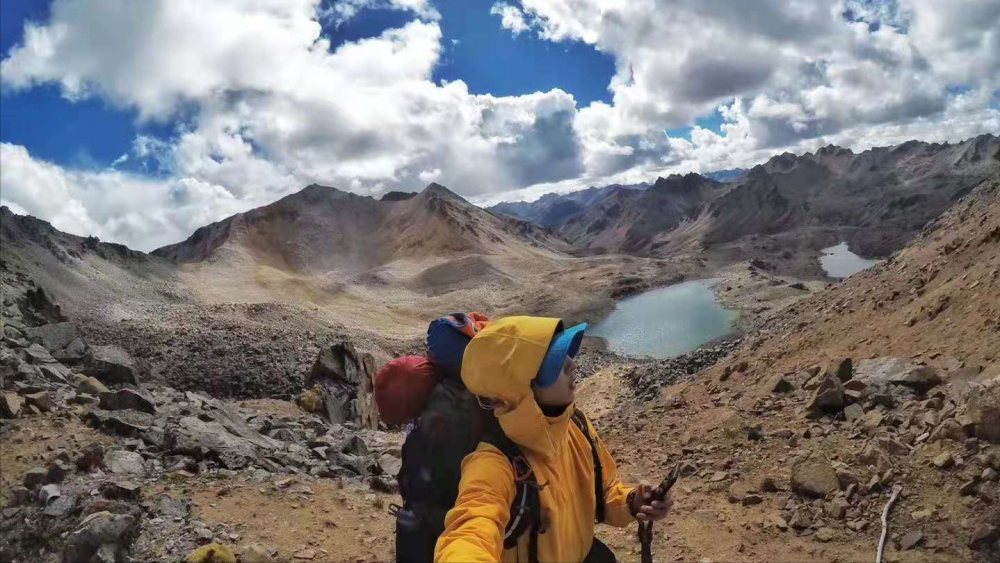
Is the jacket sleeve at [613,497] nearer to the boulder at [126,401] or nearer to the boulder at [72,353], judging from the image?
the boulder at [126,401]

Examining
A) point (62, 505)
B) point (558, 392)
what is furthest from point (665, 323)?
point (558, 392)

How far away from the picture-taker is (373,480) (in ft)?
30.9

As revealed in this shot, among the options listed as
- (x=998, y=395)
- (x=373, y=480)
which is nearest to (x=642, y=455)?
(x=373, y=480)

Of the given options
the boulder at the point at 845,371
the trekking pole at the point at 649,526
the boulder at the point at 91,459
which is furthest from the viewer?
the boulder at the point at 845,371

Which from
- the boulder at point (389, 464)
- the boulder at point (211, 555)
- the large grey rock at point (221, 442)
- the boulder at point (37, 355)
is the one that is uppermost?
the boulder at point (389, 464)

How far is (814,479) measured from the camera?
6648 millimetres

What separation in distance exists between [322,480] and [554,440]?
7.53 m

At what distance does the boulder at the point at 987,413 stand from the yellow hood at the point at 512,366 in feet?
19.1

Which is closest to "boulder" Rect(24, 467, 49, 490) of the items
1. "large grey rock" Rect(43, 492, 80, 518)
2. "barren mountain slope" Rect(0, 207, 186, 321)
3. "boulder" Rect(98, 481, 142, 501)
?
"large grey rock" Rect(43, 492, 80, 518)

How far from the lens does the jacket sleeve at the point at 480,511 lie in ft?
7.59

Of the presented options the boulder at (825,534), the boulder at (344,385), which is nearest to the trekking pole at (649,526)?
the boulder at (825,534)

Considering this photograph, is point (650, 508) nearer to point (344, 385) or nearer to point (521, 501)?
point (521, 501)

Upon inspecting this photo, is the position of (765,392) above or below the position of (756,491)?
above

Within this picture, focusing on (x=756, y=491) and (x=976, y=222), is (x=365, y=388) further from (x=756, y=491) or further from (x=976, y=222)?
(x=976, y=222)
